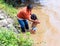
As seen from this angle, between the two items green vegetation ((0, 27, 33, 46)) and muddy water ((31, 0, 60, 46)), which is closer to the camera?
green vegetation ((0, 27, 33, 46))

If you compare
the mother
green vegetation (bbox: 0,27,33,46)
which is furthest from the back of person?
green vegetation (bbox: 0,27,33,46)

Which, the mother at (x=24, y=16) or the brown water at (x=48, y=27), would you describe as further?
the mother at (x=24, y=16)

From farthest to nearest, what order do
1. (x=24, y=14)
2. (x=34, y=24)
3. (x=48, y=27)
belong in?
1. (x=48, y=27)
2. (x=34, y=24)
3. (x=24, y=14)

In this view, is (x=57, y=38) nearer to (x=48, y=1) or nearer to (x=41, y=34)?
(x=41, y=34)

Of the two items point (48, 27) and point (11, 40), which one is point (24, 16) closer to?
point (48, 27)

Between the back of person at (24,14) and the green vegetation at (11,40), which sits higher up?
the back of person at (24,14)

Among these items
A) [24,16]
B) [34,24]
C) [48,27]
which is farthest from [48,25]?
[24,16]

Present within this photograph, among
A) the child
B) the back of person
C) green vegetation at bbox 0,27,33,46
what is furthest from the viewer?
the child

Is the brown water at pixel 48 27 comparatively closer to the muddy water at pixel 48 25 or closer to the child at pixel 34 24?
the muddy water at pixel 48 25

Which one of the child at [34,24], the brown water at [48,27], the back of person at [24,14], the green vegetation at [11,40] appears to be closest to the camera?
the green vegetation at [11,40]

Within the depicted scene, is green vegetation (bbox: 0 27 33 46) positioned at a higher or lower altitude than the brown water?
higher

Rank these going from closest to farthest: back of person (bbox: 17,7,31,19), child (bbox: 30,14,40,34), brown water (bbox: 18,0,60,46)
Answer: brown water (bbox: 18,0,60,46), back of person (bbox: 17,7,31,19), child (bbox: 30,14,40,34)

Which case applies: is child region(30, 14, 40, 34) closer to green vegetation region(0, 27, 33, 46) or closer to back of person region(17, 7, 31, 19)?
back of person region(17, 7, 31, 19)

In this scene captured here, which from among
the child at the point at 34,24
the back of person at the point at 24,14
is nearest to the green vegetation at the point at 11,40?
the back of person at the point at 24,14
